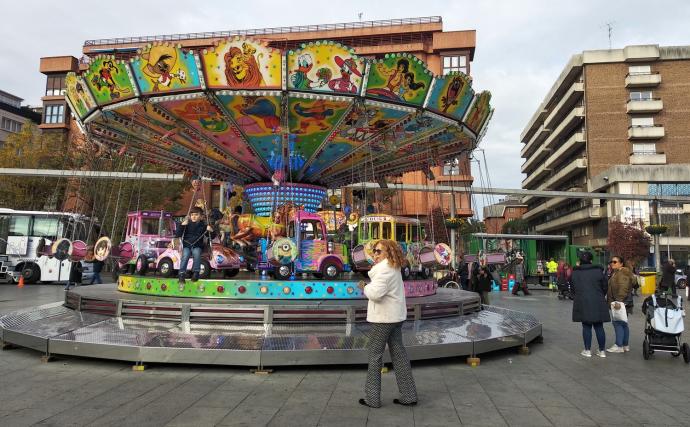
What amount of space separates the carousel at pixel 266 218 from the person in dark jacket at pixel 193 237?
0.36 metres

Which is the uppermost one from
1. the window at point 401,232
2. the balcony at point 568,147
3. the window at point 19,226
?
the balcony at point 568,147

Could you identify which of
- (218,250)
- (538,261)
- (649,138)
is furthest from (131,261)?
(649,138)

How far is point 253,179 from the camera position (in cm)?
1550

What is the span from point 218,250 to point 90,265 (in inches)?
820

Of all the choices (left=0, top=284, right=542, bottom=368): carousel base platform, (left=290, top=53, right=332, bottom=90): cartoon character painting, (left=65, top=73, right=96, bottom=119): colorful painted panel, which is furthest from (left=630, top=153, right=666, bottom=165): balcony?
(left=65, top=73, right=96, bottom=119): colorful painted panel

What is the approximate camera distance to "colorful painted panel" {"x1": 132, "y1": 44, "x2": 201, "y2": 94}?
361 inches

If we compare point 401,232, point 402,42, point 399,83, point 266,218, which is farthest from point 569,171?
point 399,83

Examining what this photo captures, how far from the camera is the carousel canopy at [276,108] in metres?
9.18

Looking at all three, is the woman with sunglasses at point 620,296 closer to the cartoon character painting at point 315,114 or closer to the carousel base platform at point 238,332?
the carousel base platform at point 238,332

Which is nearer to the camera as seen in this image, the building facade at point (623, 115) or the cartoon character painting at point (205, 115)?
the cartoon character painting at point (205, 115)

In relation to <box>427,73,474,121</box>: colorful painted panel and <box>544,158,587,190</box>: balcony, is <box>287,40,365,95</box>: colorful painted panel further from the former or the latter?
<box>544,158,587,190</box>: balcony

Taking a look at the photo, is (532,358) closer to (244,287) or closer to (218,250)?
(244,287)

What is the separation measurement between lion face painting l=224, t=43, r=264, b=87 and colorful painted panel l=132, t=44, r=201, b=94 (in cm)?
67

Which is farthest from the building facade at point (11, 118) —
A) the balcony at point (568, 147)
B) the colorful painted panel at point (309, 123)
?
the balcony at point (568, 147)
